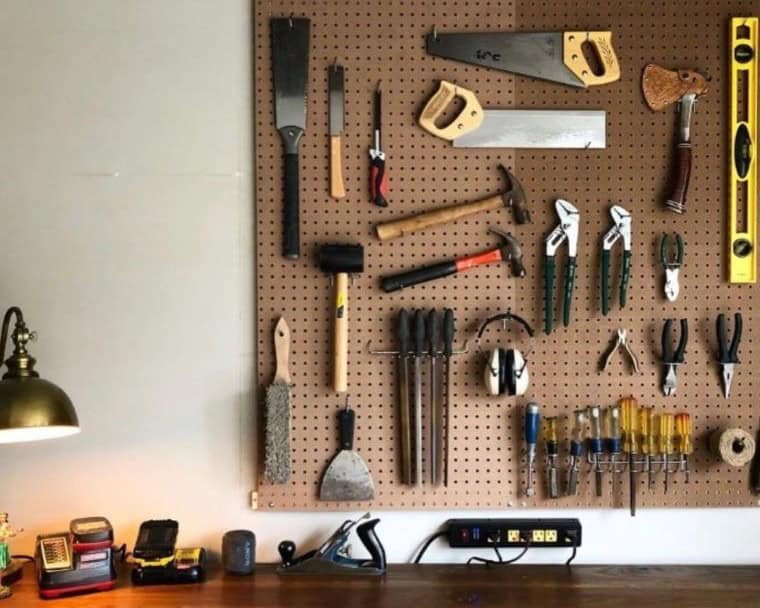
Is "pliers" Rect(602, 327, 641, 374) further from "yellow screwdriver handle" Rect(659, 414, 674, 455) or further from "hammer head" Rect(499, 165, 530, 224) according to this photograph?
"hammer head" Rect(499, 165, 530, 224)

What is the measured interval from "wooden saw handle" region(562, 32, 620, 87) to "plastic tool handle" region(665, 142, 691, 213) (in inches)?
9.1

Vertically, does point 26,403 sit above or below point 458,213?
below

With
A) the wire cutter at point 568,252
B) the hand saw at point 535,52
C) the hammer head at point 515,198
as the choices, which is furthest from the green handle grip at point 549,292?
the hand saw at point 535,52

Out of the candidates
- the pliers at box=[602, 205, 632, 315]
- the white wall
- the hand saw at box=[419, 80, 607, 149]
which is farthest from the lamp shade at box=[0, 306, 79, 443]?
the pliers at box=[602, 205, 632, 315]

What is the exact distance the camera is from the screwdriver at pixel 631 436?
1.72 metres

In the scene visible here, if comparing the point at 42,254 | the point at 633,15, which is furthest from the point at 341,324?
the point at 633,15

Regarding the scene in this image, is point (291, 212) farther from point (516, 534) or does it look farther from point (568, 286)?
point (516, 534)

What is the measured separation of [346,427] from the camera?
172 centimetres

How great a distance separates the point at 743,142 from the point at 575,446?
810 mm

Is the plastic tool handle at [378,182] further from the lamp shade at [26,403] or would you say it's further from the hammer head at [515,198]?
the lamp shade at [26,403]

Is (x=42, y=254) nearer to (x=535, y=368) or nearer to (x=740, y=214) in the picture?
(x=535, y=368)

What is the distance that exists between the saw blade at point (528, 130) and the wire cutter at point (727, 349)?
0.55 meters

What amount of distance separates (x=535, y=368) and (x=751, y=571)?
0.67 m

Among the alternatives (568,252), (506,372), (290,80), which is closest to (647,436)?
(506,372)
